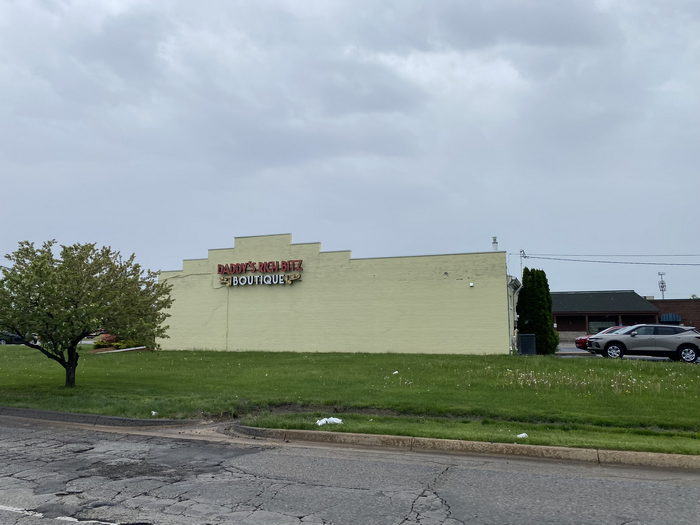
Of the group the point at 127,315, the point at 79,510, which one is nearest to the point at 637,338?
the point at 127,315

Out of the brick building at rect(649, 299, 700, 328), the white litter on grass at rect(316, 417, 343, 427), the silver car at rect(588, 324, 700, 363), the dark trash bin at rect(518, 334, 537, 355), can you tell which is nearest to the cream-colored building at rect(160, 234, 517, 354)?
the dark trash bin at rect(518, 334, 537, 355)

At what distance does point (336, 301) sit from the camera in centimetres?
2992

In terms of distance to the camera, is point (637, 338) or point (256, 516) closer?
point (256, 516)

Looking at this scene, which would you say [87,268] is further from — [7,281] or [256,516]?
[256,516]

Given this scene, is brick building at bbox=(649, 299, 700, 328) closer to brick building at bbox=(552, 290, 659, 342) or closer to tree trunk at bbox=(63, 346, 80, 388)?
brick building at bbox=(552, 290, 659, 342)

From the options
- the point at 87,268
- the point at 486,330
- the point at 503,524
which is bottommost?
the point at 503,524

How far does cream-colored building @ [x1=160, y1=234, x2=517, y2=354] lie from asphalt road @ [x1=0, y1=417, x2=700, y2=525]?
19.2 meters

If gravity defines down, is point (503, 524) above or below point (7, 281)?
below

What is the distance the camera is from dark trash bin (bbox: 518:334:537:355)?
2647 centimetres

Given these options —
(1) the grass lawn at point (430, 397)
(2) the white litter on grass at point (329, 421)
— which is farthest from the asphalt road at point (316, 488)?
(1) the grass lawn at point (430, 397)

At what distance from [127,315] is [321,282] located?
1553cm

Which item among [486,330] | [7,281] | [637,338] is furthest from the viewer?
[486,330]

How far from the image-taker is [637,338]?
23516 millimetres

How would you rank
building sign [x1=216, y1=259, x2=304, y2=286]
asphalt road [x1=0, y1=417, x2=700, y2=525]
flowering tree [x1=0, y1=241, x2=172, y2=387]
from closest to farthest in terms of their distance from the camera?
1. asphalt road [x1=0, y1=417, x2=700, y2=525]
2. flowering tree [x1=0, y1=241, x2=172, y2=387]
3. building sign [x1=216, y1=259, x2=304, y2=286]
